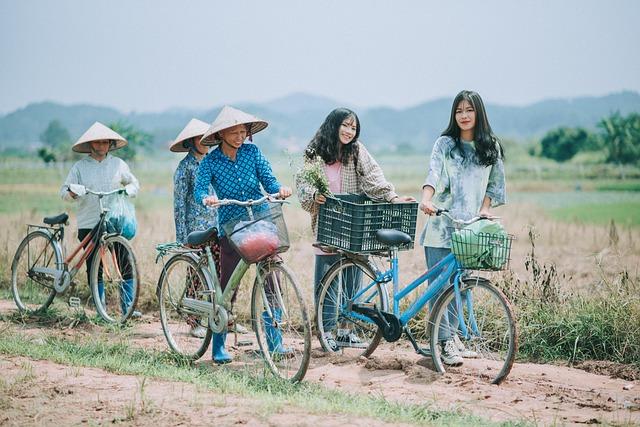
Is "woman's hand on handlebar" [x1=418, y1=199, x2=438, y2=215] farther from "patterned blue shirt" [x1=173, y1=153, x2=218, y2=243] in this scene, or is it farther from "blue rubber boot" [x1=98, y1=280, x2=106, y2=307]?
"blue rubber boot" [x1=98, y1=280, x2=106, y2=307]

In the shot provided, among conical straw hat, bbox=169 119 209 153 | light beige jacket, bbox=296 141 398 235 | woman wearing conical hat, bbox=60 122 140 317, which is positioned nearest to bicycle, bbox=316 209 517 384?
light beige jacket, bbox=296 141 398 235

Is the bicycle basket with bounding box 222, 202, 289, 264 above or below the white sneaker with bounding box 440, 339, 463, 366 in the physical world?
above

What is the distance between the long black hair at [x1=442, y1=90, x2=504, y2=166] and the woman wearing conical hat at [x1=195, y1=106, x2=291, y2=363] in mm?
A: 1418

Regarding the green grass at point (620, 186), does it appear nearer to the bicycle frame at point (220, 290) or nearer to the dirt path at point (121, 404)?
the bicycle frame at point (220, 290)

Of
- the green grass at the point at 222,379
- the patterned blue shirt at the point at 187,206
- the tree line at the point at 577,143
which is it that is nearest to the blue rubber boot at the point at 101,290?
the green grass at the point at 222,379

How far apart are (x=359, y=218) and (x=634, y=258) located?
893 centimetres

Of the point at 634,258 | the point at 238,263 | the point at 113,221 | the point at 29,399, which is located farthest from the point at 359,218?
the point at 634,258

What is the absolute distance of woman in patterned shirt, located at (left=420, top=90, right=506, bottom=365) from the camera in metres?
5.94

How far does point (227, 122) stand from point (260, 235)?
915mm

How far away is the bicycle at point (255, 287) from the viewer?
549 centimetres

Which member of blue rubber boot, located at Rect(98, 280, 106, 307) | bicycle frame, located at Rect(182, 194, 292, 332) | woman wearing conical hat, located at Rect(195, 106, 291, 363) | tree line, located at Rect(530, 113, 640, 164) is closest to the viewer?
bicycle frame, located at Rect(182, 194, 292, 332)

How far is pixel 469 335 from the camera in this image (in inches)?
221

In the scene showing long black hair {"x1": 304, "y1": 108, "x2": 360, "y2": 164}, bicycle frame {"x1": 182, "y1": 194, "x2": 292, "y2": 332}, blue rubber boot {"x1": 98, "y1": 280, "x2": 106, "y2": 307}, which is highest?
long black hair {"x1": 304, "y1": 108, "x2": 360, "y2": 164}

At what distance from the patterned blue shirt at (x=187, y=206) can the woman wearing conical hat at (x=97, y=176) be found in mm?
797
